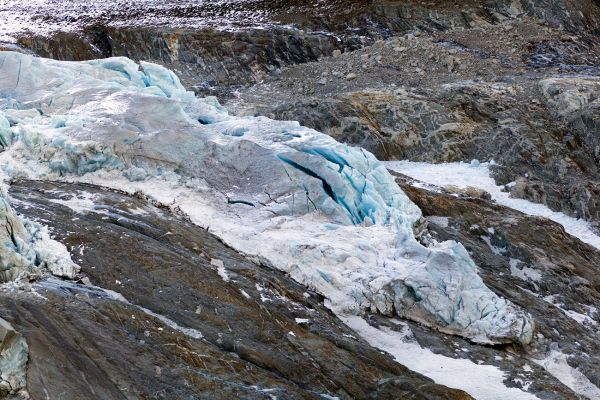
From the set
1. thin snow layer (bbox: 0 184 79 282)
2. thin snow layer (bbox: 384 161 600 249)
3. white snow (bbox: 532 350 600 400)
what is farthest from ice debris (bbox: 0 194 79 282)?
thin snow layer (bbox: 384 161 600 249)

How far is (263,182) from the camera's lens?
16.5 meters

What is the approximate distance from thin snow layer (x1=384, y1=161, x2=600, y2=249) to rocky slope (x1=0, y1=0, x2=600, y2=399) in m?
0.36

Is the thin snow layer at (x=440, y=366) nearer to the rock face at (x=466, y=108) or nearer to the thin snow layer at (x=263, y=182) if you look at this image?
the thin snow layer at (x=263, y=182)

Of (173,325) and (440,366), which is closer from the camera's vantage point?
(173,325)

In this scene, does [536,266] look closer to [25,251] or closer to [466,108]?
[466,108]

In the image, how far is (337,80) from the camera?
1268 inches

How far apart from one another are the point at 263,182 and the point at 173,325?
523 centimetres

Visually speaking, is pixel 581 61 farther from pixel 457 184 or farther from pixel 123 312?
pixel 123 312

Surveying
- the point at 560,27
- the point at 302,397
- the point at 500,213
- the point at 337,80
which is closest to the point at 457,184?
the point at 500,213

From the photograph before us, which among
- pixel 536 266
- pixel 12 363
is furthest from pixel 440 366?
pixel 12 363

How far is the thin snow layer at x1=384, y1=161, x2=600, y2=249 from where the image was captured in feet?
76.8

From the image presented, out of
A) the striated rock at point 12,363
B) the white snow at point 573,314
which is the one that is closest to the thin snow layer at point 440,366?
the white snow at point 573,314

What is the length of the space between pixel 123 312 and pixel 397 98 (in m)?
19.1

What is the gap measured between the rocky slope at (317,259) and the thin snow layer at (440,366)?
3 cm
